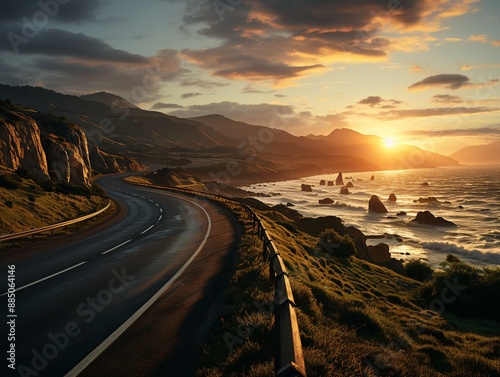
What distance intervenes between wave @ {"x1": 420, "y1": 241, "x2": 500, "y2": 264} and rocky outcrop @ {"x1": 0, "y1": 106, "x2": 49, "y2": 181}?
46.8m

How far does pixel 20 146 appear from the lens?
3250 centimetres

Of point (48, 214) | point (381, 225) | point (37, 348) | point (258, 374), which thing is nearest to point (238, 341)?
point (258, 374)

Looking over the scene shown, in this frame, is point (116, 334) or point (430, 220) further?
point (430, 220)

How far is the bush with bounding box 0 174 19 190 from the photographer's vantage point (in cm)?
2359

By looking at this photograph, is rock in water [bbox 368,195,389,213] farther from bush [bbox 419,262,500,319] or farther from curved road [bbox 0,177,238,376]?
curved road [bbox 0,177,238,376]

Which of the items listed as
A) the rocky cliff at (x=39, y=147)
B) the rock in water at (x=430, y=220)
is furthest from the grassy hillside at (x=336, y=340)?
the rock in water at (x=430, y=220)

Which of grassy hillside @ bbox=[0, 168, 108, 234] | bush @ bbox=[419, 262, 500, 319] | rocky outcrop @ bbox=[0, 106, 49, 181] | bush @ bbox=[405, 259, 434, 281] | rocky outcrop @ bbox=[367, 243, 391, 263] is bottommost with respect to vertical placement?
rocky outcrop @ bbox=[367, 243, 391, 263]

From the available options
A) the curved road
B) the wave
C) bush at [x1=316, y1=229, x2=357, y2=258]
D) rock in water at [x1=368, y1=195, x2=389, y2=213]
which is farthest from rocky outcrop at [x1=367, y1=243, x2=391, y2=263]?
rock in water at [x1=368, y1=195, x2=389, y2=213]

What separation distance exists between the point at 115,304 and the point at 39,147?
34.1 meters

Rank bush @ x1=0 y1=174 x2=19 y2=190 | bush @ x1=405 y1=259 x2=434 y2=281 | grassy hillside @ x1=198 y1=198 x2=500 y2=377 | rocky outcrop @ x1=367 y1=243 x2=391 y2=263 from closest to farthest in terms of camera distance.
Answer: grassy hillside @ x1=198 y1=198 x2=500 y2=377, bush @ x1=0 y1=174 x2=19 y2=190, bush @ x1=405 y1=259 x2=434 y2=281, rocky outcrop @ x1=367 y1=243 x2=391 y2=263

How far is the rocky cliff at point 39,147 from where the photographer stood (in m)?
31.0

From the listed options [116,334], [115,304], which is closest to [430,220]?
[115,304]

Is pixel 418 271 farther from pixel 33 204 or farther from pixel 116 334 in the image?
pixel 33 204

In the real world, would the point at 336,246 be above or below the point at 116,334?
below
